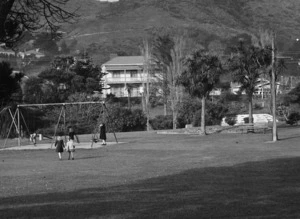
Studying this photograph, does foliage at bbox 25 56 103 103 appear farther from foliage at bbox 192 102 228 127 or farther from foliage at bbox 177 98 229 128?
foliage at bbox 192 102 228 127

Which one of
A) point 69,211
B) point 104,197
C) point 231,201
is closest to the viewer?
point 69,211

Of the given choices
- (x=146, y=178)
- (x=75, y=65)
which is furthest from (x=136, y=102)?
(x=146, y=178)

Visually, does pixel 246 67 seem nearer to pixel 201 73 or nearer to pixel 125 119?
pixel 201 73

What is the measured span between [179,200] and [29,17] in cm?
534

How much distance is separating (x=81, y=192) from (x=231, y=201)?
4650 millimetres

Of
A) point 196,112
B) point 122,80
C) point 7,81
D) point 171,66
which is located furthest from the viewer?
point 122,80

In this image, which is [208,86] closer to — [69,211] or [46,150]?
[46,150]

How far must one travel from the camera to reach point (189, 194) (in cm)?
1703

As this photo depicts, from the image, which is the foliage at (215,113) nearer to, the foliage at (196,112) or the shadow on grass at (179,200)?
the foliage at (196,112)

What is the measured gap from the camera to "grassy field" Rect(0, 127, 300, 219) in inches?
557

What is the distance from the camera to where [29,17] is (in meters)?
12.8

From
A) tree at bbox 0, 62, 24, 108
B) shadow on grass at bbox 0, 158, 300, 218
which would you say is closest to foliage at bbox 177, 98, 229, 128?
shadow on grass at bbox 0, 158, 300, 218

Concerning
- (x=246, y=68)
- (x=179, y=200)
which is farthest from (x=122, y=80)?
(x=179, y=200)

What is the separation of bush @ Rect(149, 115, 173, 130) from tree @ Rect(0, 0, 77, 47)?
215 ft
